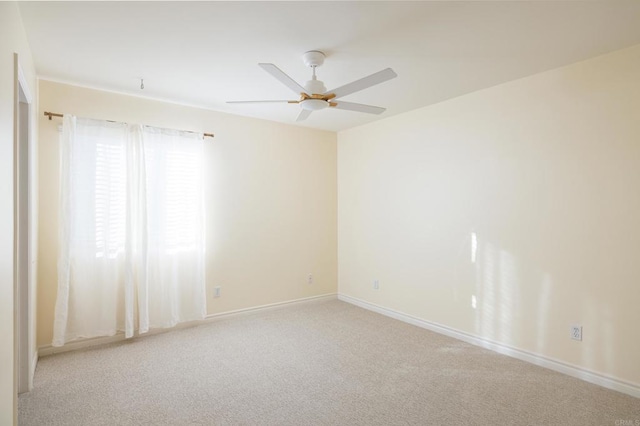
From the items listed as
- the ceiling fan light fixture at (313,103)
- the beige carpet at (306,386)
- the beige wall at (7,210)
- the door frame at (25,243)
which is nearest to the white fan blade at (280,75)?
the ceiling fan light fixture at (313,103)

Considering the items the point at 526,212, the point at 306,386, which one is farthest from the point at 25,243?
the point at 526,212

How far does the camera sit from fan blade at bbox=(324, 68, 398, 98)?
225 cm

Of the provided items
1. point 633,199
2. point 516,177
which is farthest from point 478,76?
point 633,199

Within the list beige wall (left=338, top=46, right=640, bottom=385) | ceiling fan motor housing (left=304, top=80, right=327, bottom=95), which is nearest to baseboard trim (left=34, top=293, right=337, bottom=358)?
beige wall (left=338, top=46, right=640, bottom=385)

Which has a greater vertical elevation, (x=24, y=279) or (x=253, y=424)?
(x=24, y=279)

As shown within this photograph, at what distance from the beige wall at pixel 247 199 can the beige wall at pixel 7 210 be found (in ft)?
5.15

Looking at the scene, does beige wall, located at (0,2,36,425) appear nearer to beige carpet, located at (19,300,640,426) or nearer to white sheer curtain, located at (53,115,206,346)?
beige carpet, located at (19,300,640,426)

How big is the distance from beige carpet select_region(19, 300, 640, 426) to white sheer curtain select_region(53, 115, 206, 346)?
354 mm

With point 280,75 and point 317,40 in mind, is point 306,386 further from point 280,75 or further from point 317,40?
point 317,40

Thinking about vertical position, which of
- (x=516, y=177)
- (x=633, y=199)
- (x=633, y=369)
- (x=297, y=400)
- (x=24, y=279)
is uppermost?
(x=516, y=177)

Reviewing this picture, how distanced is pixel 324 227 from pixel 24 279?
351cm

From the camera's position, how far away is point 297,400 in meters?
2.48

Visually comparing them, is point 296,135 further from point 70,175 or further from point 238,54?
point 70,175

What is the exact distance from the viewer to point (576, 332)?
2844 mm
